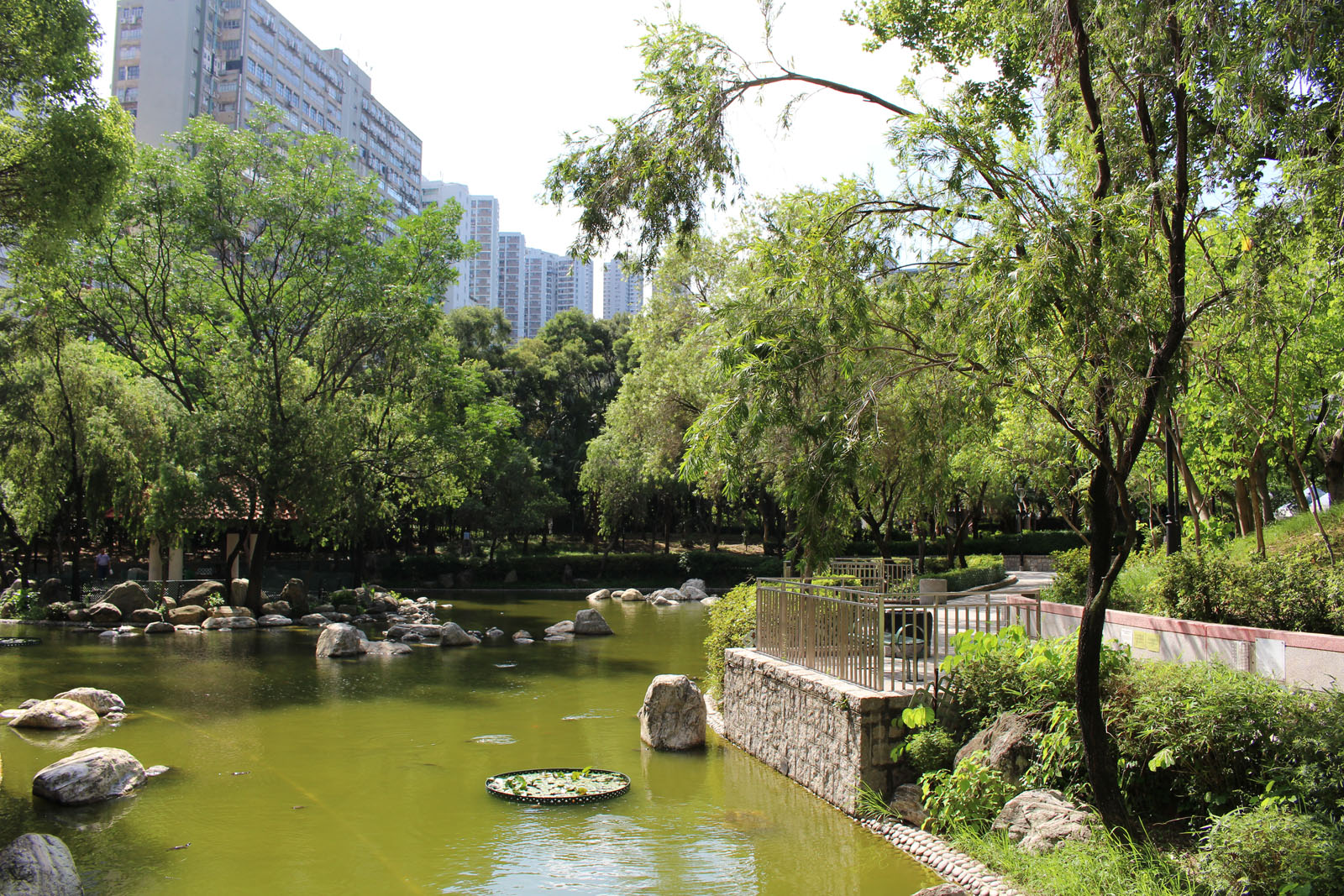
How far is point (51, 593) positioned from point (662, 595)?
1928cm

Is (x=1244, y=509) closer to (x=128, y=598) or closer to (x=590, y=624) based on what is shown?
(x=590, y=624)

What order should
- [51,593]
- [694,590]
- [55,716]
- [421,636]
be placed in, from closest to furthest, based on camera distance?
[55,716] → [421,636] → [51,593] → [694,590]

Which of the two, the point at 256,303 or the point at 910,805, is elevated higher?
the point at 256,303

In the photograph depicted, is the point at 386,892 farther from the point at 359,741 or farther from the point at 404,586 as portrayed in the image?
the point at 404,586

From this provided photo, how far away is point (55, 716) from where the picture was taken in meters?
11.8

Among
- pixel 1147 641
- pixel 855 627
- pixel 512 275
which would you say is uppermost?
pixel 512 275

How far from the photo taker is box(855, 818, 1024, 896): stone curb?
5988mm

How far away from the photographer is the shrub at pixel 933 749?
24.8ft

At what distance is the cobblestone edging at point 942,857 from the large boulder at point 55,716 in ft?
34.2

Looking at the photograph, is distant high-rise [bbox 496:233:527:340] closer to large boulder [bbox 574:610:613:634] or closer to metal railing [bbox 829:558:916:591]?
large boulder [bbox 574:610:613:634]

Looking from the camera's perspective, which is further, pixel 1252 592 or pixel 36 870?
pixel 1252 592

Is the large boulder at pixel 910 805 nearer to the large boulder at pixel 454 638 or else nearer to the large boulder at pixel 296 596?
the large boulder at pixel 454 638

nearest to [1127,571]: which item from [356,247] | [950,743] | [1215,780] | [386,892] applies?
[950,743]

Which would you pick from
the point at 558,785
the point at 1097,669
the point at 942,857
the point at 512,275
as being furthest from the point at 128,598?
the point at 512,275
